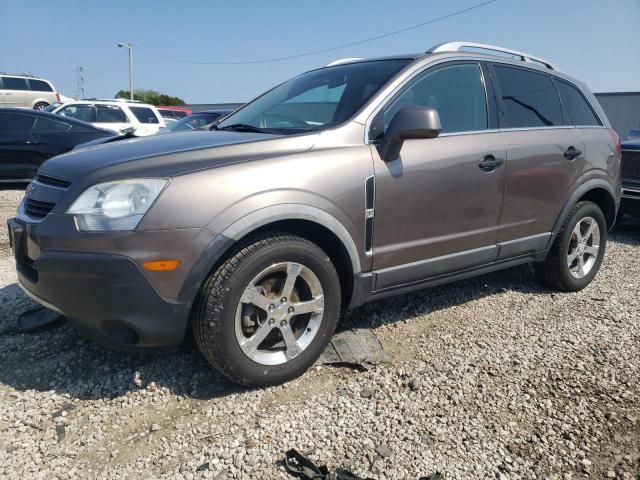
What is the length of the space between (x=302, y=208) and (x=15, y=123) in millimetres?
7393

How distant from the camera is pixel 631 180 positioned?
6.38 metres

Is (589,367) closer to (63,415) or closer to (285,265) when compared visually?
(285,265)

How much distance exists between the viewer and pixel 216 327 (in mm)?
2305

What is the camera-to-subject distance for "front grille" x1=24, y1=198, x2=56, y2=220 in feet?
7.77

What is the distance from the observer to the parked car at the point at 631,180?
244 inches

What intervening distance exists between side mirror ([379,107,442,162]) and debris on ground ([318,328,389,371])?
115 cm

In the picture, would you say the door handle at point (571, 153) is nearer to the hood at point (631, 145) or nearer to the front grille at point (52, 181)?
the front grille at point (52, 181)

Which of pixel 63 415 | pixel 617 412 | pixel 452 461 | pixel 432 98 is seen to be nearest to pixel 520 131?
pixel 432 98

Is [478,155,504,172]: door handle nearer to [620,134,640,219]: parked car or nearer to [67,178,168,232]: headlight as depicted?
[67,178,168,232]: headlight

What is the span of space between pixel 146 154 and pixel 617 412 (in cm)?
267

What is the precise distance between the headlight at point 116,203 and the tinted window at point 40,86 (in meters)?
22.4

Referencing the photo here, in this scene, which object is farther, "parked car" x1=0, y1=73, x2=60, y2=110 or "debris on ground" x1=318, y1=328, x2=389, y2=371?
"parked car" x1=0, y1=73, x2=60, y2=110

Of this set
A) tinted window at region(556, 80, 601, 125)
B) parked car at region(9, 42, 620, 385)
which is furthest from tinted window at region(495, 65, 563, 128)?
tinted window at region(556, 80, 601, 125)

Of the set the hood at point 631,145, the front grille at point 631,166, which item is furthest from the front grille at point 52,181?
the hood at point 631,145
